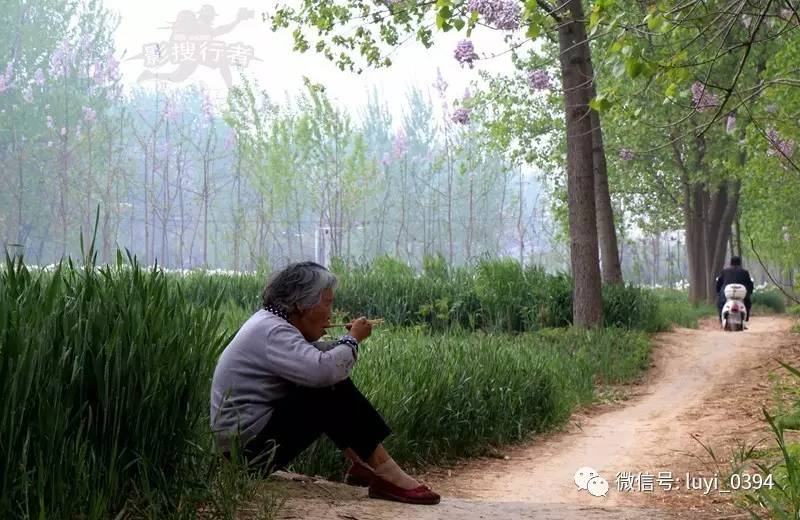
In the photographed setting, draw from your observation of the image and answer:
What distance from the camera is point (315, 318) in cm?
443

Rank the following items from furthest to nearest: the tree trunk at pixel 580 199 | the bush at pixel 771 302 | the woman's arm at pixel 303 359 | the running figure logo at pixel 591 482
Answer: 1. the bush at pixel 771 302
2. the tree trunk at pixel 580 199
3. the running figure logo at pixel 591 482
4. the woman's arm at pixel 303 359

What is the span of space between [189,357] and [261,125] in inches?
1338

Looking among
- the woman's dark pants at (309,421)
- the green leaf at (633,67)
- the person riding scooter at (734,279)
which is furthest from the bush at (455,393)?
the person riding scooter at (734,279)

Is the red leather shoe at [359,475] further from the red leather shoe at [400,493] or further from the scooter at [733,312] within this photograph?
the scooter at [733,312]

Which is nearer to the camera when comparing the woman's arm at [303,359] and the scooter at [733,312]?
the woman's arm at [303,359]

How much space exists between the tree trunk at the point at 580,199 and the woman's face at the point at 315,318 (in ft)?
28.5

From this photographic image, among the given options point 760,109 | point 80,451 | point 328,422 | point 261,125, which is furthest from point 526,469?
point 261,125

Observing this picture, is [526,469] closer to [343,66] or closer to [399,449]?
[399,449]

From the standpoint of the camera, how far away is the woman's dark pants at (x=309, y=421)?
14.1 feet

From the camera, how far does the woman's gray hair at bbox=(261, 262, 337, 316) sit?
4375 millimetres

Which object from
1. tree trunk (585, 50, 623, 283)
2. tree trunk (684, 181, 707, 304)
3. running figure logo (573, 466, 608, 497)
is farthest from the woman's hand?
tree trunk (684, 181, 707, 304)

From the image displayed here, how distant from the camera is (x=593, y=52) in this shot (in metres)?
18.9

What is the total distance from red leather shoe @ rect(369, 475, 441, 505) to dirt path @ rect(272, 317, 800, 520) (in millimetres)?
61

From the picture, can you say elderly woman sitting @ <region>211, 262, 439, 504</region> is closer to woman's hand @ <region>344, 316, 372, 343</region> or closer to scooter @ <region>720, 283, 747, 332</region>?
woman's hand @ <region>344, 316, 372, 343</region>
